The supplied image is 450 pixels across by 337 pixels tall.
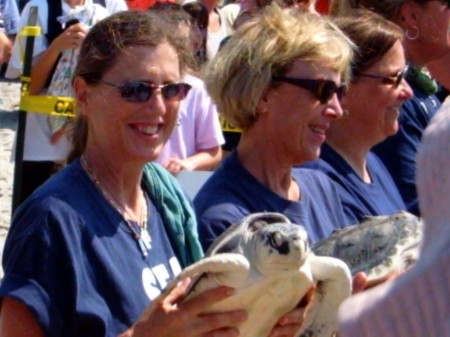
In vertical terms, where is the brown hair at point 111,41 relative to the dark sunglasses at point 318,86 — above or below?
above

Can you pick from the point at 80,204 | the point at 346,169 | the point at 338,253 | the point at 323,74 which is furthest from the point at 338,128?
the point at 80,204

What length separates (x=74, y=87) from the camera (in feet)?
8.84

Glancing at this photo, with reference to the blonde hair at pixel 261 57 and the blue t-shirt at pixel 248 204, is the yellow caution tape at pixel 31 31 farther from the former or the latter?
the blue t-shirt at pixel 248 204

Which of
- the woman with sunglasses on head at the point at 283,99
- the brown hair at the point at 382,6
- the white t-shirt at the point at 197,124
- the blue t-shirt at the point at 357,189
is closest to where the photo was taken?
the woman with sunglasses on head at the point at 283,99

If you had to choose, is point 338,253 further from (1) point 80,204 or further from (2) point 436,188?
(2) point 436,188

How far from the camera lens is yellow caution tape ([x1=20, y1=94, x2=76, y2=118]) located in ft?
16.5

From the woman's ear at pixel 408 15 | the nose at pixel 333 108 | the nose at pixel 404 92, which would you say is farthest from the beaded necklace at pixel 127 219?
the woman's ear at pixel 408 15

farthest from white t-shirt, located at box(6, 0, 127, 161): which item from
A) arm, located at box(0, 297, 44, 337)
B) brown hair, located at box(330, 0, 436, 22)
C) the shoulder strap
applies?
arm, located at box(0, 297, 44, 337)

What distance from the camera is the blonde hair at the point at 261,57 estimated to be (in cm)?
305

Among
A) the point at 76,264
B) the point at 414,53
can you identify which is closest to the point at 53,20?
the point at 414,53

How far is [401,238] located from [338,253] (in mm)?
151

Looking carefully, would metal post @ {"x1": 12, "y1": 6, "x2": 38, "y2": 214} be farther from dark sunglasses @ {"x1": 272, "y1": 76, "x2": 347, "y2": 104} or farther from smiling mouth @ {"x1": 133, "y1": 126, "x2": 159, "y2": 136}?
smiling mouth @ {"x1": 133, "y1": 126, "x2": 159, "y2": 136}

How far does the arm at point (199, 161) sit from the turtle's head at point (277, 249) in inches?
Result: 87.5

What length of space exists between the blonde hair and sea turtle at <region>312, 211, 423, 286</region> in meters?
0.59
